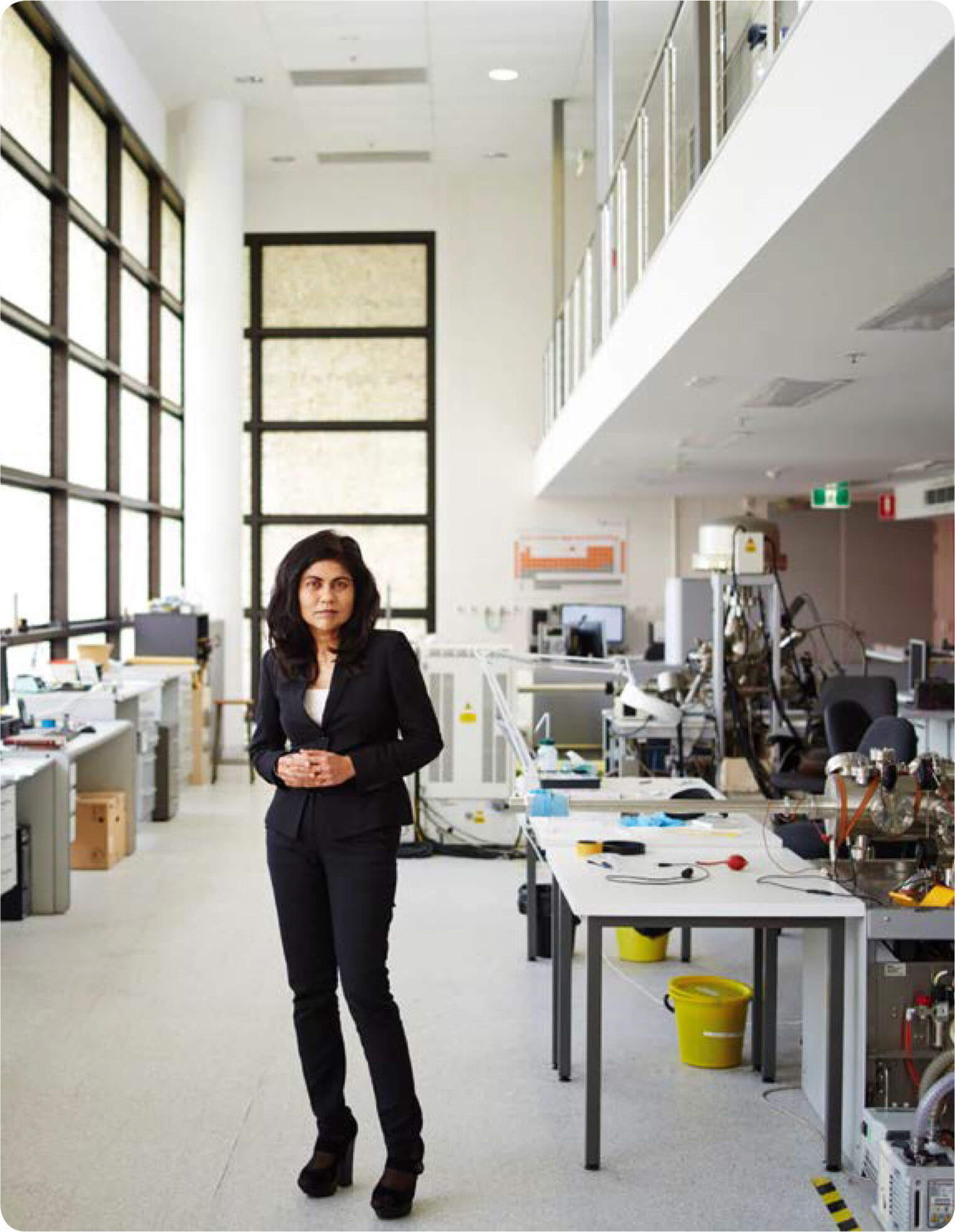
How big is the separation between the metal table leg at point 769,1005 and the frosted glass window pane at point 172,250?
361 inches

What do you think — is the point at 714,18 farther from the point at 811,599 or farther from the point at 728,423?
the point at 811,599

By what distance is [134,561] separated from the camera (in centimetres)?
1099

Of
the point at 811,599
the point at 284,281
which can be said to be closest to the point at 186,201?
the point at 284,281

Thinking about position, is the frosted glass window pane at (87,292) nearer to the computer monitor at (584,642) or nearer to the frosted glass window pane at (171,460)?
the frosted glass window pane at (171,460)

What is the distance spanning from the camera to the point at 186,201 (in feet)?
39.2

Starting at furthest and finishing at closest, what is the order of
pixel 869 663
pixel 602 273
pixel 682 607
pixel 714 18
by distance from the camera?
pixel 869 663 < pixel 682 607 < pixel 602 273 < pixel 714 18

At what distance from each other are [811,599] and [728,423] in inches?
243

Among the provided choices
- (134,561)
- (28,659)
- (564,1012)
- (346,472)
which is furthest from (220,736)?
(564,1012)

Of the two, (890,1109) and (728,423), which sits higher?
(728,423)

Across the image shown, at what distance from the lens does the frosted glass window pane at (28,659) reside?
7.71 metres

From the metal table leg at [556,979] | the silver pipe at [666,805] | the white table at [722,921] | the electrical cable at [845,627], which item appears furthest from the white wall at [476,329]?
the white table at [722,921]

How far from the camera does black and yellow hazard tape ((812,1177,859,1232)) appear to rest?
302 centimetres

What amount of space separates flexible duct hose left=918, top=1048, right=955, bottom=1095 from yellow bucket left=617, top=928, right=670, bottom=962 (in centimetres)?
205

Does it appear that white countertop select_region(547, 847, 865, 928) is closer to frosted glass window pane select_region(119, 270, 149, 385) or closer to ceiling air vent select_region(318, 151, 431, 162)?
frosted glass window pane select_region(119, 270, 149, 385)
